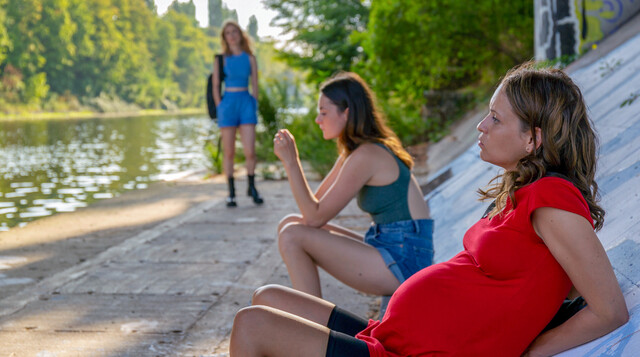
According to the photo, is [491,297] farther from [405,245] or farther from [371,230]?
[371,230]

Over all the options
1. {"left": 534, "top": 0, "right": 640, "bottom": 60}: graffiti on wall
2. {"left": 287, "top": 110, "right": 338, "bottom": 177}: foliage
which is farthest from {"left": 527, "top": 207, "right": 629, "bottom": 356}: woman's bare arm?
{"left": 287, "top": 110, "right": 338, "bottom": 177}: foliage

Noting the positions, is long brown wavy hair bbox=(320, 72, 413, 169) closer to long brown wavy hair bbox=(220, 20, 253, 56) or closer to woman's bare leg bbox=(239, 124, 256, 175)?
woman's bare leg bbox=(239, 124, 256, 175)

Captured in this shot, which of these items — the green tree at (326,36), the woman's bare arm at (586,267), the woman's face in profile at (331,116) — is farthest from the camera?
the green tree at (326,36)

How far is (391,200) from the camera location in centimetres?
332

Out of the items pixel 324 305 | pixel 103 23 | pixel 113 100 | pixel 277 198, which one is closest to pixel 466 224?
pixel 324 305

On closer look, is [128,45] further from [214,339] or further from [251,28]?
[214,339]

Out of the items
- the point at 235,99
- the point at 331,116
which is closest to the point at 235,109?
the point at 235,99

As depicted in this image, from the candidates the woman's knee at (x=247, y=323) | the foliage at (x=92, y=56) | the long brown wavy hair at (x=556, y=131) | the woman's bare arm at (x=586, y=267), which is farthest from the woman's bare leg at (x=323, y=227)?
the foliage at (x=92, y=56)

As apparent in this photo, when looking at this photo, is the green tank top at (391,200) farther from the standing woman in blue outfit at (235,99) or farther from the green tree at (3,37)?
the green tree at (3,37)

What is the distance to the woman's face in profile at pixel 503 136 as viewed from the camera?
1.96m

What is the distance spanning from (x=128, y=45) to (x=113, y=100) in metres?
12.8

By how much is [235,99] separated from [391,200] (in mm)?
4762

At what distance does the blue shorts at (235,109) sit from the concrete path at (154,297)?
1.79 m

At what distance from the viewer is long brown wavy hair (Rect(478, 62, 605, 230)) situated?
188 centimetres
